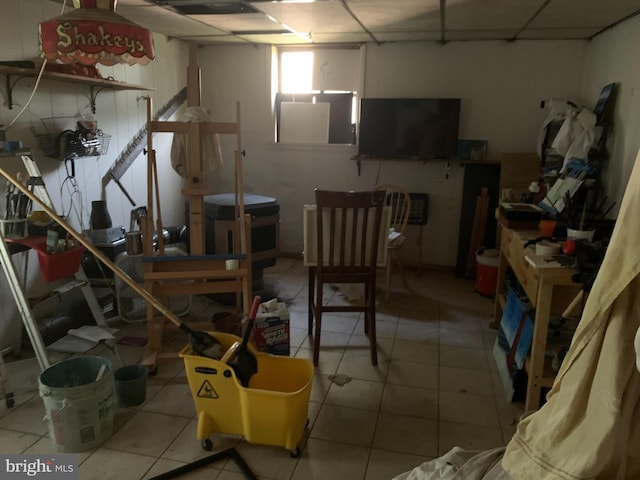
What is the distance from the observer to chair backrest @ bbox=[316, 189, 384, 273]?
2.74m

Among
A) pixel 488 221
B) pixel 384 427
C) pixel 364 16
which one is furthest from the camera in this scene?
pixel 488 221

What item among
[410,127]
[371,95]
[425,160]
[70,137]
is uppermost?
[371,95]

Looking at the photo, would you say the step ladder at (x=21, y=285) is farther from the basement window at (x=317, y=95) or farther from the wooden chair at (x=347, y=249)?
the basement window at (x=317, y=95)

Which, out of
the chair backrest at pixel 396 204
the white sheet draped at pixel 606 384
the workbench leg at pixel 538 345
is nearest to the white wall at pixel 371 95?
the chair backrest at pixel 396 204

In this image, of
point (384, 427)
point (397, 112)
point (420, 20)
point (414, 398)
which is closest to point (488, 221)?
point (397, 112)

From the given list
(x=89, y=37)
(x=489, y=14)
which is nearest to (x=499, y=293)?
(x=489, y=14)

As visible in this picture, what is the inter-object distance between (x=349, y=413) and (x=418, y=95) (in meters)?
3.23

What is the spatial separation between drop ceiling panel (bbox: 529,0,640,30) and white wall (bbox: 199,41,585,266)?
0.66 meters

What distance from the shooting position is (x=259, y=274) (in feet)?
13.8

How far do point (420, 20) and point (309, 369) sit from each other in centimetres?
275

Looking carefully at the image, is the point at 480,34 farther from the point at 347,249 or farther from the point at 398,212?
the point at 347,249

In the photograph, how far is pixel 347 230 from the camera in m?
2.94

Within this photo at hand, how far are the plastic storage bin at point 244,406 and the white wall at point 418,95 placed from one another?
9.88 ft

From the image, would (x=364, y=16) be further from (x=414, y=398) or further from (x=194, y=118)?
(x=414, y=398)
